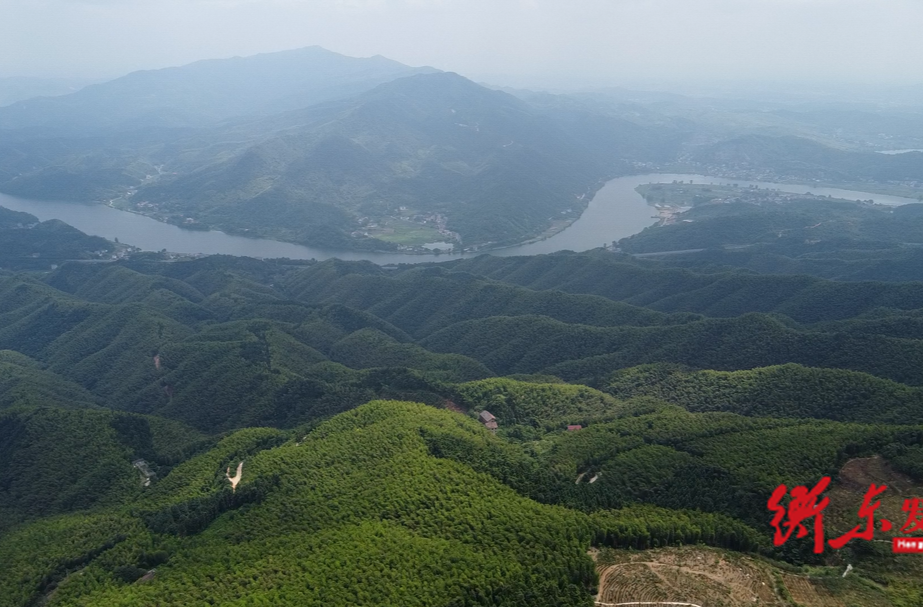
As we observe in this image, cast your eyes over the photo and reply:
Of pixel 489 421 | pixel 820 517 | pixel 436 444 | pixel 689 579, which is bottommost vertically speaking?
pixel 489 421

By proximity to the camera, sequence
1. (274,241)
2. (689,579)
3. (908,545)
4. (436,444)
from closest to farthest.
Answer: (689,579), (908,545), (436,444), (274,241)

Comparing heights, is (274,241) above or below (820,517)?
below

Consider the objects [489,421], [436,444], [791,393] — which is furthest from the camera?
[489,421]

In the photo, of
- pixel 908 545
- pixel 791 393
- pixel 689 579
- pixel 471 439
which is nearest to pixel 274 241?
pixel 471 439

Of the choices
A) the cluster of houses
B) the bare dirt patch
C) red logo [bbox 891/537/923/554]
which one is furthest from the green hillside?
the bare dirt patch

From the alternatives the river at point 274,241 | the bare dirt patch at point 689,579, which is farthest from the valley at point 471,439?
the river at point 274,241

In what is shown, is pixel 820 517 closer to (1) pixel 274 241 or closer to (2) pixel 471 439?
(2) pixel 471 439

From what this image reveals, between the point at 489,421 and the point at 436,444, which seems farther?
the point at 489,421
